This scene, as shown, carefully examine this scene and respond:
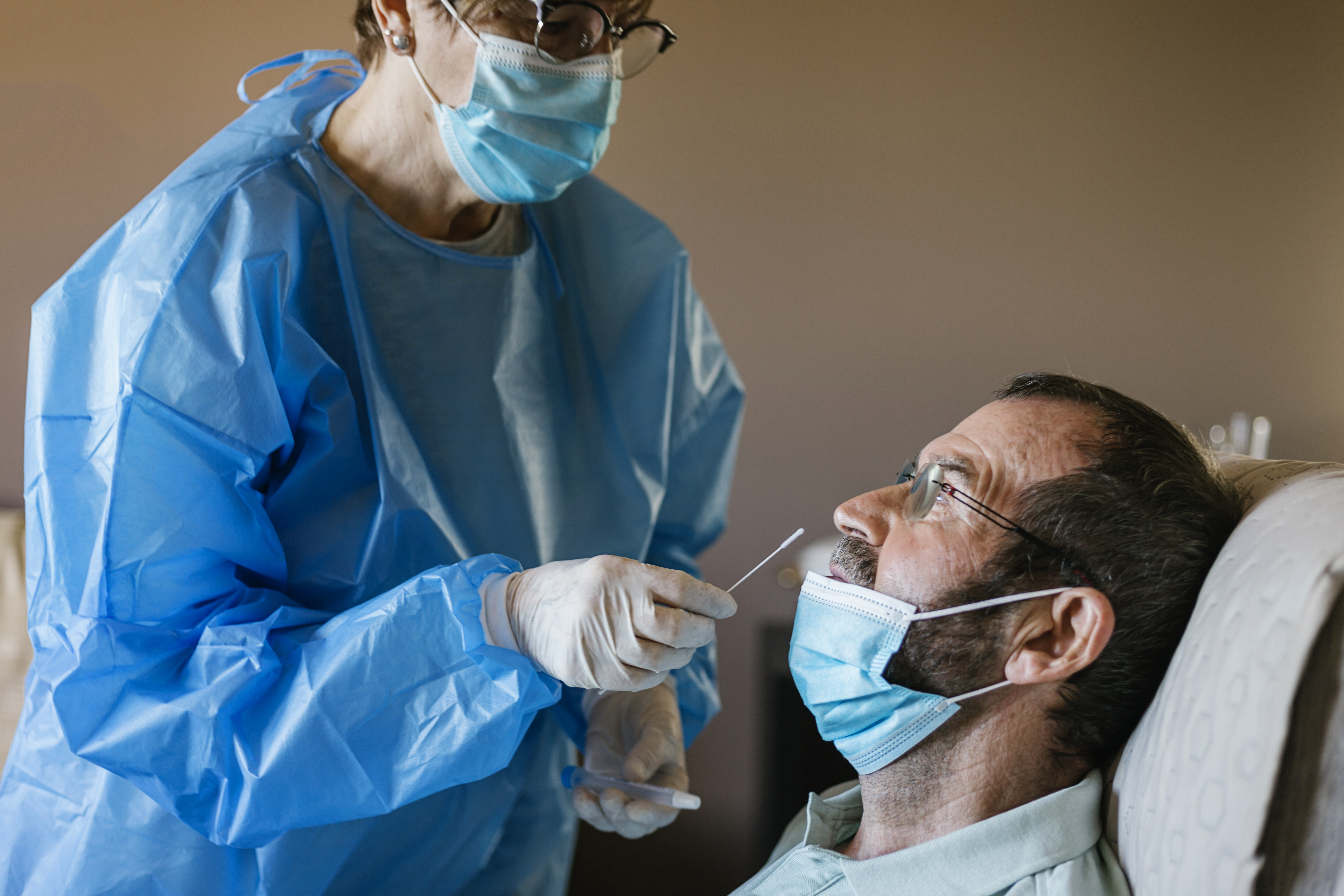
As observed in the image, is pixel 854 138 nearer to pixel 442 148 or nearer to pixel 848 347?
pixel 848 347

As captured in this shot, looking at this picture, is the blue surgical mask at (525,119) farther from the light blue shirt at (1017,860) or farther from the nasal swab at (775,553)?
the light blue shirt at (1017,860)

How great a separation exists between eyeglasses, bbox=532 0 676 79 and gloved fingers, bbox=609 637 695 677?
76 centimetres

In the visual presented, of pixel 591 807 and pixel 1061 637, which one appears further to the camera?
pixel 591 807

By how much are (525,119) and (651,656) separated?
721 mm

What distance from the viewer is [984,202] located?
7.58 feet

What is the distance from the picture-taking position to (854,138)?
2.32 metres

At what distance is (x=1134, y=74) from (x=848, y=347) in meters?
0.94

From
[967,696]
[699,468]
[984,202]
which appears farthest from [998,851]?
[984,202]

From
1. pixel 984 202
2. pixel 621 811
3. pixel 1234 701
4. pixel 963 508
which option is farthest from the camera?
pixel 984 202

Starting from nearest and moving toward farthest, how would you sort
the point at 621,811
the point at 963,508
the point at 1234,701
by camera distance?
the point at 1234,701
the point at 963,508
the point at 621,811

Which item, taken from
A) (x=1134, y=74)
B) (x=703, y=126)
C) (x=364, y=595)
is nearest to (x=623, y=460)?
(x=364, y=595)

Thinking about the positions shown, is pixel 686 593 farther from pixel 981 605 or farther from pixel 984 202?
pixel 984 202

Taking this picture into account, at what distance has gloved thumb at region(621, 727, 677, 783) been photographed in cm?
140

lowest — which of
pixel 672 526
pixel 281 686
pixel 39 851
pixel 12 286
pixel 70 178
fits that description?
pixel 39 851
